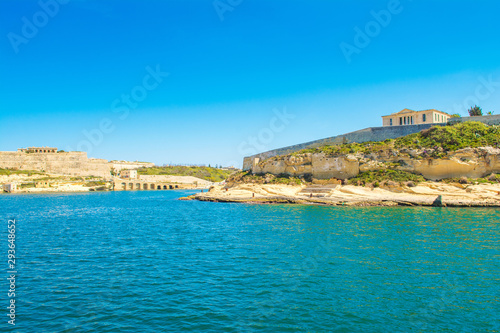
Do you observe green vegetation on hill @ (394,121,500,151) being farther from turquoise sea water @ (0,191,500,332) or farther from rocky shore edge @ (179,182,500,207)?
turquoise sea water @ (0,191,500,332)

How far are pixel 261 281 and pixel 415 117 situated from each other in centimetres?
4531

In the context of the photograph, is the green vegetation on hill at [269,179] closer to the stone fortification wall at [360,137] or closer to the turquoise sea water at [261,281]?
the stone fortification wall at [360,137]

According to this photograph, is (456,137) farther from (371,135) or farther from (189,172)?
Answer: (189,172)

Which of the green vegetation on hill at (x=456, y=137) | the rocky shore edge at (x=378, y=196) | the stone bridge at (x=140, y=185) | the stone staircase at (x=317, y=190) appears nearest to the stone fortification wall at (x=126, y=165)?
the stone bridge at (x=140, y=185)

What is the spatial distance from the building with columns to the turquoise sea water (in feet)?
101

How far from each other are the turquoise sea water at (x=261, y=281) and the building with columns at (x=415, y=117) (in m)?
30.7

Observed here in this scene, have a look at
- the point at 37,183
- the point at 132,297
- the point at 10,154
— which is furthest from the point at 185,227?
the point at 10,154

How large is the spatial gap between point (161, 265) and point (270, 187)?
1348 inches

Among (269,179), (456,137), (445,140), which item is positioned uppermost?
(456,137)

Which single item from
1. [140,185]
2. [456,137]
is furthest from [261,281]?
[140,185]

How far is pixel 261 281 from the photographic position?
443 inches

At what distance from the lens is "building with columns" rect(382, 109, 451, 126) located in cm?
4725

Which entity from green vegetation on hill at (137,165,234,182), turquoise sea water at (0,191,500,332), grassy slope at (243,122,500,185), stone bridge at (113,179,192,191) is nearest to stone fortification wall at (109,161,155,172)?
green vegetation on hill at (137,165,234,182)

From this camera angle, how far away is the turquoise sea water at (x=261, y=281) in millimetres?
8383
